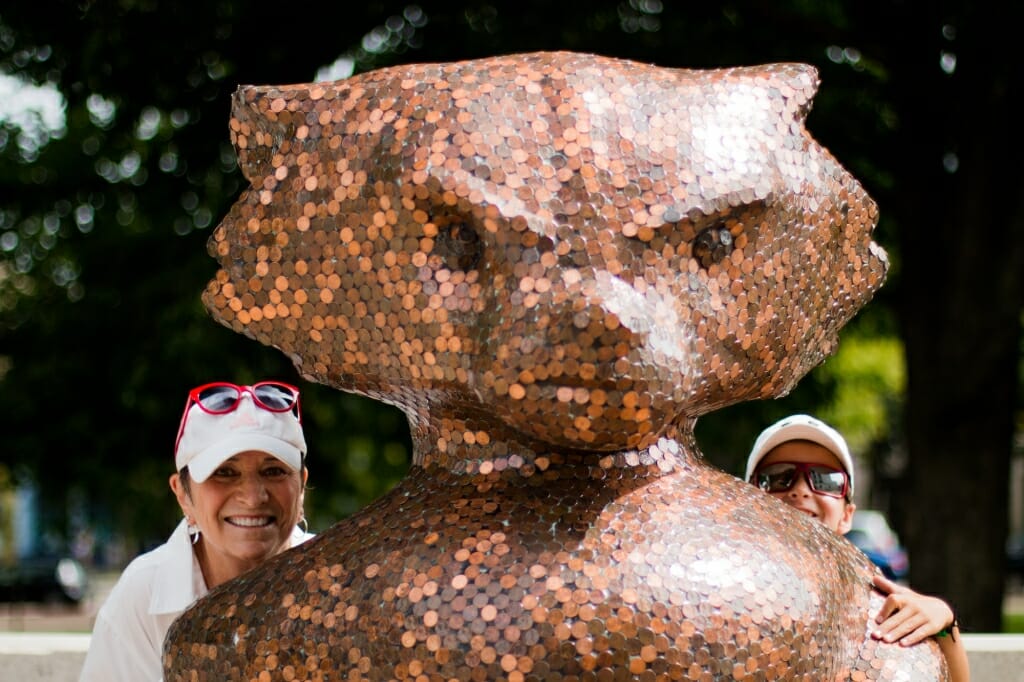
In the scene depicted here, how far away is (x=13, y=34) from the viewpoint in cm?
696

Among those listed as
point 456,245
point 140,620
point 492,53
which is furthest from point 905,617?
point 492,53

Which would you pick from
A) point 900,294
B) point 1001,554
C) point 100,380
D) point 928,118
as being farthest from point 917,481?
point 100,380

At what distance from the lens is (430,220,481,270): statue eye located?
2.04 meters

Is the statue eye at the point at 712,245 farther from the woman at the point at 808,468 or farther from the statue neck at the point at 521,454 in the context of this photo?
the woman at the point at 808,468

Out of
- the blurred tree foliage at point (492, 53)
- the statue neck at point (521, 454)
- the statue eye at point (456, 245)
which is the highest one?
the statue eye at point (456, 245)

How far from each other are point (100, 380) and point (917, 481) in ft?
16.9

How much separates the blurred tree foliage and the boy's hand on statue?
14.1 ft

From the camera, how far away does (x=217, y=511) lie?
2.63 metres

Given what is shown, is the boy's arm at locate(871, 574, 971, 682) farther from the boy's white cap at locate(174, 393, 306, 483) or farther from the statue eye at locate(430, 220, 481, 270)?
the boy's white cap at locate(174, 393, 306, 483)

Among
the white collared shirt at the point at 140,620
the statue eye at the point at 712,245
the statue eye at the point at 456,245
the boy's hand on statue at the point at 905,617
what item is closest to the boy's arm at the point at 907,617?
the boy's hand on statue at the point at 905,617

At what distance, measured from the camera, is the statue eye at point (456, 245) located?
6.71ft

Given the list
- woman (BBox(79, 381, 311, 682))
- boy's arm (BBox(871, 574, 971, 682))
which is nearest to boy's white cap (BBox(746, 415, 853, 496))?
boy's arm (BBox(871, 574, 971, 682))

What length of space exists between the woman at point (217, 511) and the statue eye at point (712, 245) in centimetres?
96

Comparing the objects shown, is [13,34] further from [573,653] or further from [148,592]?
[573,653]
